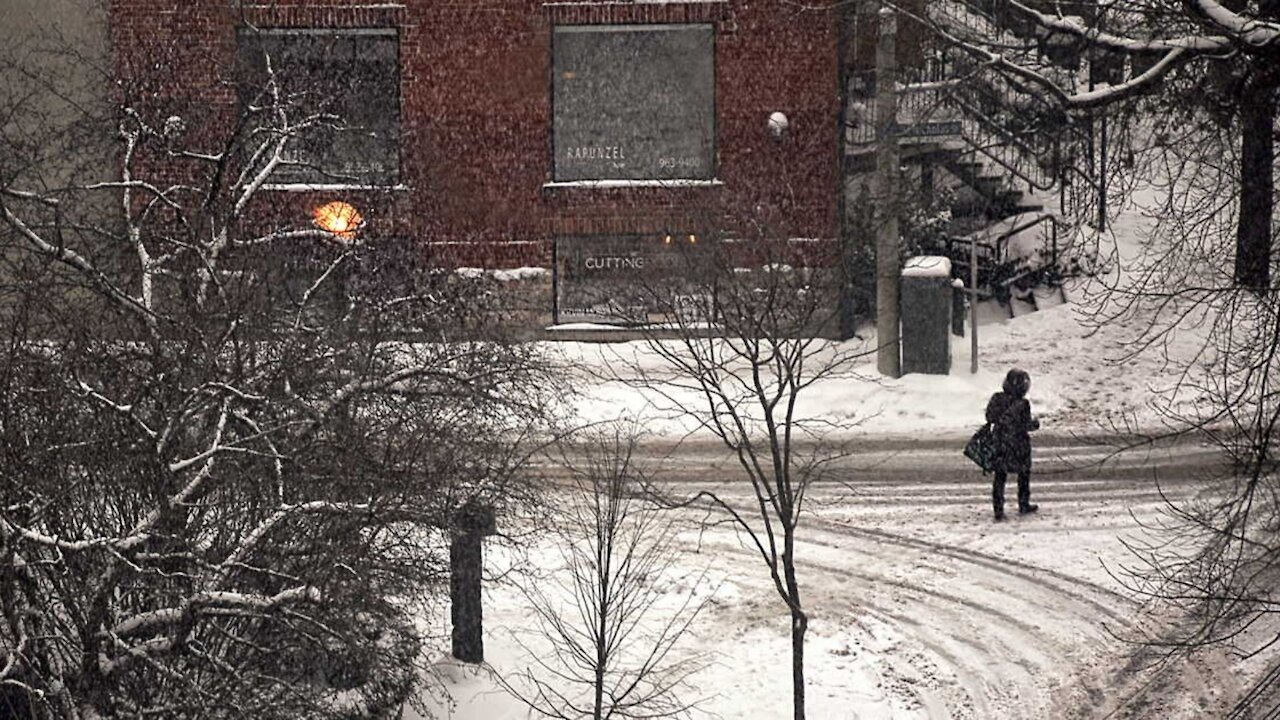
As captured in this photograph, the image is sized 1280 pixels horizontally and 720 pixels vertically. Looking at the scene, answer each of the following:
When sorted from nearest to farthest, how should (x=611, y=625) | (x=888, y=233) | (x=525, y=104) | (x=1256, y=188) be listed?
(x=1256, y=188)
(x=611, y=625)
(x=888, y=233)
(x=525, y=104)

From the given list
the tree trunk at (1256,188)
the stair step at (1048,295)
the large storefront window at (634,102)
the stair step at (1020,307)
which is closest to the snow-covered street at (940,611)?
the tree trunk at (1256,188)

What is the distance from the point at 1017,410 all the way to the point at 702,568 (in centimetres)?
352

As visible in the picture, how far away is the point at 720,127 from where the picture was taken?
27266 mm

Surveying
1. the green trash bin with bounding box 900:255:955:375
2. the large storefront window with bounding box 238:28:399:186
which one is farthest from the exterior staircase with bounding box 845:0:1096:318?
the large storefront window with bounding box 238:28:399:186

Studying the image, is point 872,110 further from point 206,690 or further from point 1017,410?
point 206,690

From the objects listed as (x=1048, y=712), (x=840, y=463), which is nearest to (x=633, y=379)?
(x=840, y=463)

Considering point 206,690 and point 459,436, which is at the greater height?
point 459,436

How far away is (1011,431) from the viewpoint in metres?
16.2

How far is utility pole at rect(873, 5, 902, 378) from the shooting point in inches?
849

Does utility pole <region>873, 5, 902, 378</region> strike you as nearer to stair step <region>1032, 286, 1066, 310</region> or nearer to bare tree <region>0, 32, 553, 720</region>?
stair step <region>1032, 286, 1066, 310</region>

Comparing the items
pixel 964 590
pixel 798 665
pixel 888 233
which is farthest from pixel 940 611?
pixel 888 233

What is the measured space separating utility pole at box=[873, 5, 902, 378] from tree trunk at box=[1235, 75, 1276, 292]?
10440mm

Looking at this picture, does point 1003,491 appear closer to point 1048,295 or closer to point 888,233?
point 888,233

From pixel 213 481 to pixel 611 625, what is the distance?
4708mm
